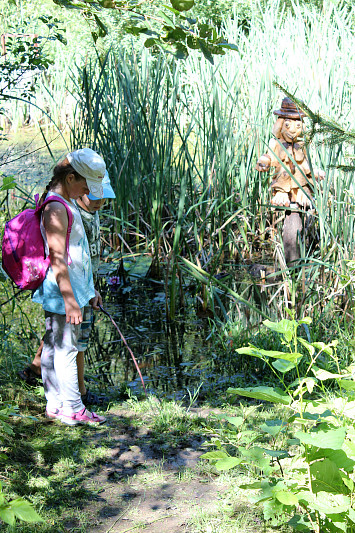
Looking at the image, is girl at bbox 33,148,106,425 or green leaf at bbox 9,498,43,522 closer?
green leaf at bbox 9,498,43,522

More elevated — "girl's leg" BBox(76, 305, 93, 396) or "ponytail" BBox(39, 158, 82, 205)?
"ponytail" BBox(39, 158, 82, 205)

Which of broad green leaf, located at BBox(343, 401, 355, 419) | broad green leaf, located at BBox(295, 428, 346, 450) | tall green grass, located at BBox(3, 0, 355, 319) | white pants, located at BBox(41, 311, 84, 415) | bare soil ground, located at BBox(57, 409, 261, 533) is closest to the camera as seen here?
broad green leaf, located at BBox(295, 428, 346, 450)

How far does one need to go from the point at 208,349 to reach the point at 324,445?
83.7 inches

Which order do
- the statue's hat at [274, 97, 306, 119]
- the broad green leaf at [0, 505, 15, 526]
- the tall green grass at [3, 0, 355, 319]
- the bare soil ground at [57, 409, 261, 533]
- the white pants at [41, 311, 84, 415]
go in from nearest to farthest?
1. the broad green leaf at [0, 505, 15, 526]
2. the bare soil ground at [57, 409, 261, 533]
3. the white pants at [41, 311, 84, 415]
4. the tall green grass at [3, 0, 355, 319]
5. the statue's hat at [274, 97, 306, 119]

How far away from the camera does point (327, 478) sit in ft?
4.68

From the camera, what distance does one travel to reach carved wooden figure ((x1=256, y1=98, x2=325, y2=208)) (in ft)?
13.4

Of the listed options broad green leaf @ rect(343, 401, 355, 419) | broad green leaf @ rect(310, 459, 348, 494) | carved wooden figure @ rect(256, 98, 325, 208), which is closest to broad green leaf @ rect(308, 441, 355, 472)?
broad green leaf @ rect(310, 459, 348, 494)

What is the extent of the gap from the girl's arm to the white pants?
12 centimetres

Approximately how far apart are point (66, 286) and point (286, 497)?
4.18ft

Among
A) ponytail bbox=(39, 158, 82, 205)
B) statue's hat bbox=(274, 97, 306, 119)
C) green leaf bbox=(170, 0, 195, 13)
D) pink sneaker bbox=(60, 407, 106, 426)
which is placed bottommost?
pink sneaker bbox=(60, 407, 106, 426)

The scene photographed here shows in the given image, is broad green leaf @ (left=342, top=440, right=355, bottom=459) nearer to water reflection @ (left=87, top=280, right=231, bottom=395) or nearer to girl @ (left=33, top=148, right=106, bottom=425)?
girl @ (left=33, top=148, right=106, bottom=425)

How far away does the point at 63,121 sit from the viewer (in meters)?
9.26

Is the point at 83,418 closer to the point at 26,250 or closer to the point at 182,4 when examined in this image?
the point at 26,250

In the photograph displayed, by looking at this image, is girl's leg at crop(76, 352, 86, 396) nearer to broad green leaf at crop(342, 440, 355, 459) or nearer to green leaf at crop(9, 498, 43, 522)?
broad green leaf at crop(342, 440, 355, 459)
